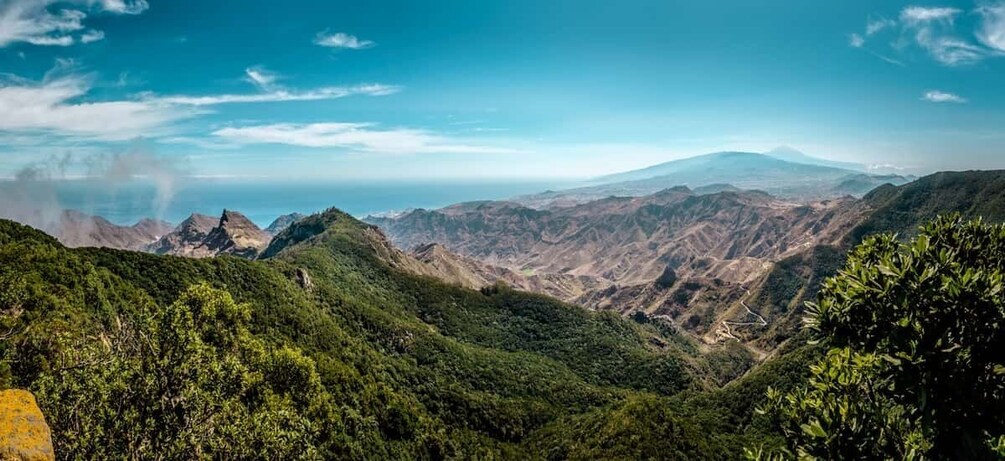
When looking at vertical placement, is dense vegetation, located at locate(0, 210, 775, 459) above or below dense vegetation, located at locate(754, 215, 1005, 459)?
below

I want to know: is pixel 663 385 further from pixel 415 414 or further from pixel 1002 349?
pixel 1002 349

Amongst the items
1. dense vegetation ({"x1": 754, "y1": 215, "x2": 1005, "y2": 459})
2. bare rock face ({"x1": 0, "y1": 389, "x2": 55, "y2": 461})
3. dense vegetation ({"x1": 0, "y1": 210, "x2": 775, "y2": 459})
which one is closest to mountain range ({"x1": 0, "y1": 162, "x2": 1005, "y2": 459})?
dense vegetation ({"x1": 0, "y1": 210, "x2": 775, "y2": 459})

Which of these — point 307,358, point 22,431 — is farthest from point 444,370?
point 22,431

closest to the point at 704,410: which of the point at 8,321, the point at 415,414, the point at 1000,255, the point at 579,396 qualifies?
the point at 579,396

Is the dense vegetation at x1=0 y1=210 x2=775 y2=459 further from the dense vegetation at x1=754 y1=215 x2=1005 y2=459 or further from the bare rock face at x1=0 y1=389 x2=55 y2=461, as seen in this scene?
the dense vegetation at x1=754 y1=215 x2=1005 y2=459

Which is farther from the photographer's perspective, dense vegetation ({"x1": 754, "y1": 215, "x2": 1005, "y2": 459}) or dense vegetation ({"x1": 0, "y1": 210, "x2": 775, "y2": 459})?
dense vegetation ({"x1": 0, "y1": 210, "x2": 775, "y2": 459})

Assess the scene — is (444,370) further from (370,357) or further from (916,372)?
(916,372)
